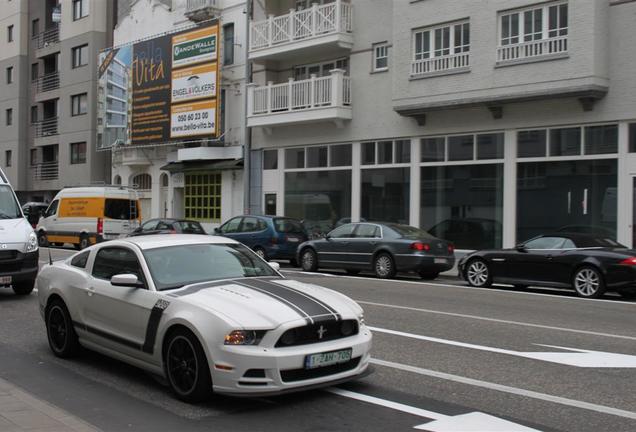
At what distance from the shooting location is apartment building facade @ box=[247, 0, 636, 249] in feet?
64.3

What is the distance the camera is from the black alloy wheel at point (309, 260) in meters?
19.9

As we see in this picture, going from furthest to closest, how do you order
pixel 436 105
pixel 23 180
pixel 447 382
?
pixel 23 180 < pixel 436 105 < pixel 447 382

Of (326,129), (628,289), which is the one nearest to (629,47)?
(628,289)

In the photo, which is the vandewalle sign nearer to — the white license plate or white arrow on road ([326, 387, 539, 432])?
the white license plate

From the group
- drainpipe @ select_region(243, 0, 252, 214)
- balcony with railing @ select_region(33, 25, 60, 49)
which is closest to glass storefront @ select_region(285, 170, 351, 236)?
drainpipe @ select_region(243, 0, 252, 214)

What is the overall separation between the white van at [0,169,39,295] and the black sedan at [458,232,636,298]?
9527 millimetres

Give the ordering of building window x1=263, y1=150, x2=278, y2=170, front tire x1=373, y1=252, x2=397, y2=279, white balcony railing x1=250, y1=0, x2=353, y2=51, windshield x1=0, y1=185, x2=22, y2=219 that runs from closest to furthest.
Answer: windshield x1=0, y1=185, x2=22, y2=219
front tire x1=373, y1=252, x2=397, y2=279
white balcony railing x1=250, y1=0, x2=353, y2=51
building window x1=263, y1=150, x2=278, y2=170

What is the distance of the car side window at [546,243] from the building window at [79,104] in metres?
33.2

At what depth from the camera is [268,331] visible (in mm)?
5711

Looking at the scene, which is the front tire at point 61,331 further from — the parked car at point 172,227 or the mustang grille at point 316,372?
the parked car at point 172,227

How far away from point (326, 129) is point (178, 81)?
881cm

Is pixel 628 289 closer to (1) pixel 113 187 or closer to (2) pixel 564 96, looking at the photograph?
(2) pixel 564 96

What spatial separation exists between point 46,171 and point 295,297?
4415 centimetres

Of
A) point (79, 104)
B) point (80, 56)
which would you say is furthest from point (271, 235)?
point (80, 56)
